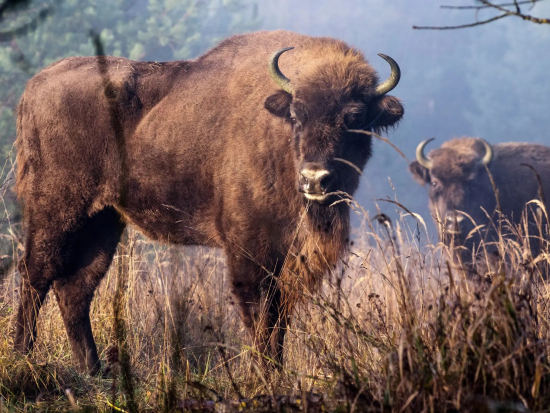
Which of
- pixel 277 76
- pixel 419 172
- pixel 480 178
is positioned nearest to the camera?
pixel 277 76

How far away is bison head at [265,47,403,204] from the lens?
180 inches

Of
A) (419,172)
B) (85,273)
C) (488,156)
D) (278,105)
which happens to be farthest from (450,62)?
(85,273)

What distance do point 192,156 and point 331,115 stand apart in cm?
121

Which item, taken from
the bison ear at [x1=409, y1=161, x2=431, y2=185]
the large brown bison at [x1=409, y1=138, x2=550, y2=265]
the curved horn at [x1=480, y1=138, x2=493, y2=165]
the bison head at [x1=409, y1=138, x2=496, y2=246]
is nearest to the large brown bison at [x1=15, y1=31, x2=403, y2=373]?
the large brown bison at [x1=409, y1=138, x2=550, y2=265]

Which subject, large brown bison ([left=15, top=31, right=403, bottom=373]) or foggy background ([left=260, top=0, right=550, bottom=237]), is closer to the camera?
large brown bison ([left=15, top=31, right=403, bottom=373])

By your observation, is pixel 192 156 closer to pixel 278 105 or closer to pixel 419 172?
pixel 278 105

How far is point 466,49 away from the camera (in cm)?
7544

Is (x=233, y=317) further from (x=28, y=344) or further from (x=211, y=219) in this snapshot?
(x=28, y=344)

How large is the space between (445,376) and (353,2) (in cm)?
8969

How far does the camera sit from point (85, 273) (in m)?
5.29

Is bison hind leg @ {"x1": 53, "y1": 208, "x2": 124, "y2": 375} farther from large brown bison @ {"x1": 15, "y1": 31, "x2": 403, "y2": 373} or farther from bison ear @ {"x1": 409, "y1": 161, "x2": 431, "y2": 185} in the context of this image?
bison ear @ {"x1": 409, "y1": 161, "x2": 431, "y2": 185}

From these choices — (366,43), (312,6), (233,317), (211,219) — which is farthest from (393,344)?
(312,6)

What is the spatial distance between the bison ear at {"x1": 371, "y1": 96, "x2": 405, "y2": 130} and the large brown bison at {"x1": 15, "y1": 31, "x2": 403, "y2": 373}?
0.01 metres

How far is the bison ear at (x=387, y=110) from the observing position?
5238 mm
